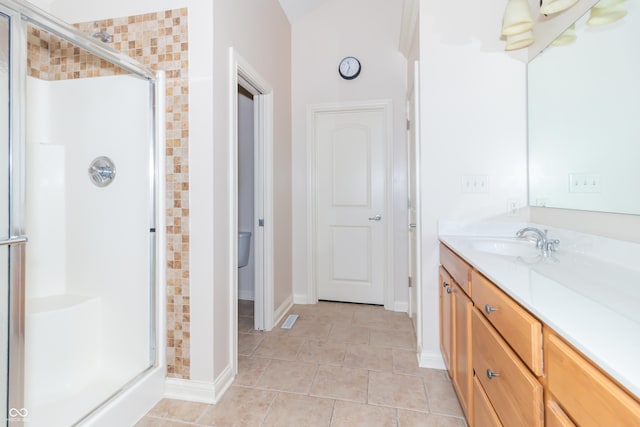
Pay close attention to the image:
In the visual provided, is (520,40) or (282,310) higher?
(520,40)

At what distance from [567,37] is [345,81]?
1896 mm

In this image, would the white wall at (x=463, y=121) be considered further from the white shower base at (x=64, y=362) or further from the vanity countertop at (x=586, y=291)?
the white shower base at (x=64, y=362)

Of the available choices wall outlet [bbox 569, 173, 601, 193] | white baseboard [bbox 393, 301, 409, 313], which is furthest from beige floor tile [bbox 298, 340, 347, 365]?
wall outlet [bbox 569, 173, 601, 193]

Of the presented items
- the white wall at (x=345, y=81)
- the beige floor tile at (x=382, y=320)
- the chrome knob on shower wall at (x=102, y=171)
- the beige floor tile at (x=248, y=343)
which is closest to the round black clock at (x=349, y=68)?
the white wall at (x=345, y=81)

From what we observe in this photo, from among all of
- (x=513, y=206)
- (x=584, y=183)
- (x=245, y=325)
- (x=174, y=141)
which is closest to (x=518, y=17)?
(x=584, y=183)

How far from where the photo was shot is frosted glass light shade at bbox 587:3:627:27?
124 centimetres

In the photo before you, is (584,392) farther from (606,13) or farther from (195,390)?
(195,390)

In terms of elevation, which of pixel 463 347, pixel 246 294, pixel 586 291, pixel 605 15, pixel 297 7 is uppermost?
pixel 297 7

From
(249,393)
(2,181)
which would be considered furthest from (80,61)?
(249,393)

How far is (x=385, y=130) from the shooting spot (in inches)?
120

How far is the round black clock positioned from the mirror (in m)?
1.60

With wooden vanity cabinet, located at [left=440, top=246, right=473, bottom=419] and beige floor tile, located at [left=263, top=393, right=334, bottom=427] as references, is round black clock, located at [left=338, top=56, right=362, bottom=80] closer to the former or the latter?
wooden vanity cabinet, located at [left=440, top=246, right=473, bottom=419]

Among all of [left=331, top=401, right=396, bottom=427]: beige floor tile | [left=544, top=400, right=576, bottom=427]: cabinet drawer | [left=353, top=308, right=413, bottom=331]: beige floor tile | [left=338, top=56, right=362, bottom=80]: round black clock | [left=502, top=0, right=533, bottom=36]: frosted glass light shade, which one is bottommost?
[left=331, top=401, right=396, bottom=427]: beige floor tile

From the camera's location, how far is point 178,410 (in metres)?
1.62
